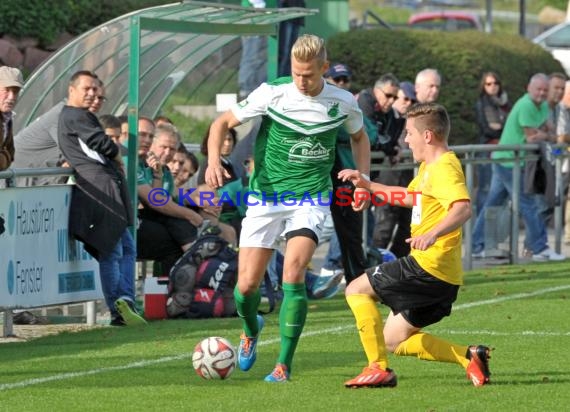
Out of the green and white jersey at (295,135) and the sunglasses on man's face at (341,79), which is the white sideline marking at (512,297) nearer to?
the sunglasses on man's face at (341,79)

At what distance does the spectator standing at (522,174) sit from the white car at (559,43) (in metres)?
11.3

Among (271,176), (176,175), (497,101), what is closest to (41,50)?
(497,101)

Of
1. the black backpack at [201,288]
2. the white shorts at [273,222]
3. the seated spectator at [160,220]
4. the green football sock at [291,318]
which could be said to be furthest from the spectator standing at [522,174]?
the green football sock at [291,318]

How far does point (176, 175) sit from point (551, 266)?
488cm

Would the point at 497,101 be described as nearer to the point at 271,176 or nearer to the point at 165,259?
the point at 165,259

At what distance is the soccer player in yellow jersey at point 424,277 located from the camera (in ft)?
31.2

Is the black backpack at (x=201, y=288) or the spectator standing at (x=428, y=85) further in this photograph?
the spectator standing at (x=428, y=85)

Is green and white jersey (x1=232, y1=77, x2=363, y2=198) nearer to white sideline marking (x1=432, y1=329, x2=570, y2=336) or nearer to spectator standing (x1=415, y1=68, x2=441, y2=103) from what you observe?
white sideline marking (x1=432, y1=329, x2=570, y2=336)

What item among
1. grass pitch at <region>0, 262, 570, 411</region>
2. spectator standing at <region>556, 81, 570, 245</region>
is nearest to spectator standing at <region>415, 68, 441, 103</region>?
spectator standing at <region>556, 81, 570, 245</region>

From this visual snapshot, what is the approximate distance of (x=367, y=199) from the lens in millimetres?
9938

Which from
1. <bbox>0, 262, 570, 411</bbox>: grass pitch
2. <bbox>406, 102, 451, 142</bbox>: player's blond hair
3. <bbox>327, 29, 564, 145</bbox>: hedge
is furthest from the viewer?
<bbox>327, 29, 564, 145</bbox>: hedge

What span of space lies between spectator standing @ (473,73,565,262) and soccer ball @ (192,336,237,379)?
9334 millimetres

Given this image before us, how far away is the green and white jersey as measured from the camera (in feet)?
33.3

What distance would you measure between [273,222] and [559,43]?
73.2ft
